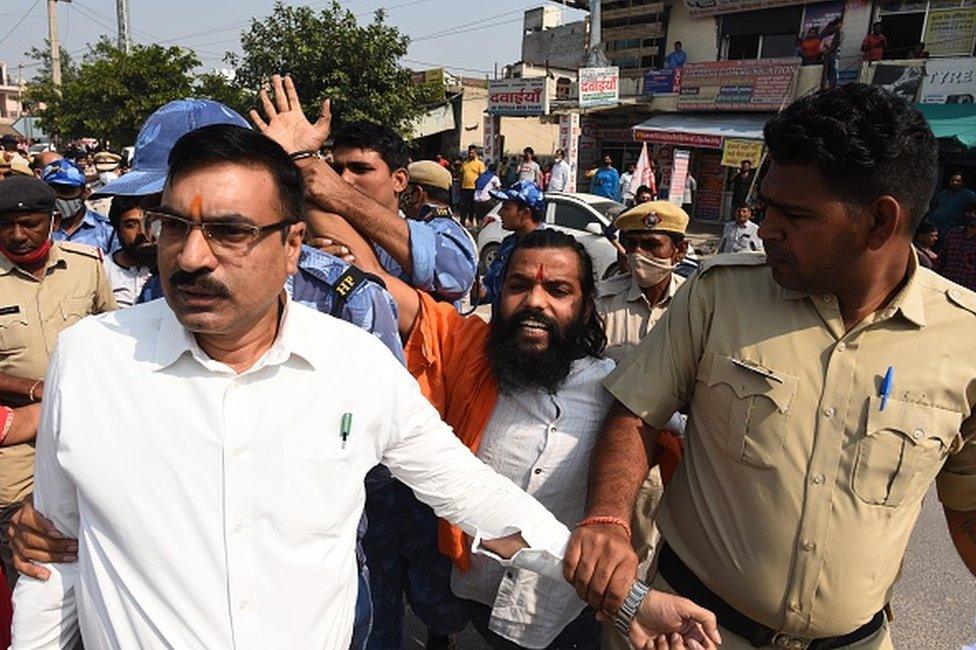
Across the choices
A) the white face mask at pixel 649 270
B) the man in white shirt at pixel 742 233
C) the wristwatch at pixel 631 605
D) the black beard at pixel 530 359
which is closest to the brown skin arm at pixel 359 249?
the black beard at pixel 530 359

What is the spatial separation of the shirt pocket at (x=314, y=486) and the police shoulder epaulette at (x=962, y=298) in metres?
1.37

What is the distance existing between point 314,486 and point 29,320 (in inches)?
83.4

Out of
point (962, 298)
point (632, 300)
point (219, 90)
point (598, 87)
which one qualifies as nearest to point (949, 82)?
point (598, 87)

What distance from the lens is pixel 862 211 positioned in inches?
57.1

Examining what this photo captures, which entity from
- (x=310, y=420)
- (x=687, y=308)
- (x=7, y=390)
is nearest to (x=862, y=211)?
(x=687, y=308)

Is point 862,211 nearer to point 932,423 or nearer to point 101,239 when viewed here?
point 932,423

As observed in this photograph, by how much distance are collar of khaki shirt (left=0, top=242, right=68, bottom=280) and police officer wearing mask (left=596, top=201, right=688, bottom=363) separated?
242cm

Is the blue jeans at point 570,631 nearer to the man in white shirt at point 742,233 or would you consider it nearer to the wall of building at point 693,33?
the man in white shirt at point 742,233

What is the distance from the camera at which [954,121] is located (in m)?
12.1

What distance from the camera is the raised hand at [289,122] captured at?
1827 mm

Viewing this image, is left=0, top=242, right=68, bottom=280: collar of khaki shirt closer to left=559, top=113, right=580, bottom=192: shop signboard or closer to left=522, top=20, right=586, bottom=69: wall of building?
left=559, top=113, right=580, bottom=192: shop signboard

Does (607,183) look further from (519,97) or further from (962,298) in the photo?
(962,298)

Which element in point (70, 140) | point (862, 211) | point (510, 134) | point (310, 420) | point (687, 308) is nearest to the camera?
point (310, 420)

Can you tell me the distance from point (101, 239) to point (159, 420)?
12.8ft
